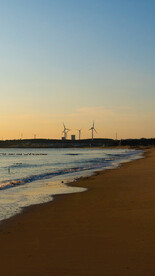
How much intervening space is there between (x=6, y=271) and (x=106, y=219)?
4961mm

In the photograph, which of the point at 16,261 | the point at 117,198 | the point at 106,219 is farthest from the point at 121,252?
the point at 117,198

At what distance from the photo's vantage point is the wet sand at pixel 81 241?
6375mm

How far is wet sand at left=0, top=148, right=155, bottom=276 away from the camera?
6.38 meters

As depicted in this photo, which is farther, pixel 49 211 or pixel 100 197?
pixel 100 197

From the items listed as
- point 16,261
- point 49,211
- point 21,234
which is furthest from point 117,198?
point 16,261

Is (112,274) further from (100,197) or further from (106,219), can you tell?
(100,197)

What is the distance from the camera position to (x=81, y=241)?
320 inches

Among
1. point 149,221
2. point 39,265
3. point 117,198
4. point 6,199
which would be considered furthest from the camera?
point 6,199

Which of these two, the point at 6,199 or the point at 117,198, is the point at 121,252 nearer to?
the point at 117,198

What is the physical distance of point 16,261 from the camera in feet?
22.4

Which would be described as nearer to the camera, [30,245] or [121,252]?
[121,252]

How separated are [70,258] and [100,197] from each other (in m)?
9.12

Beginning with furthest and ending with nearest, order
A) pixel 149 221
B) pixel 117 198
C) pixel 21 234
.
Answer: pixel 117 198, pixel 149 221, pixel 21 234

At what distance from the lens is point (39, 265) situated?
655cm
